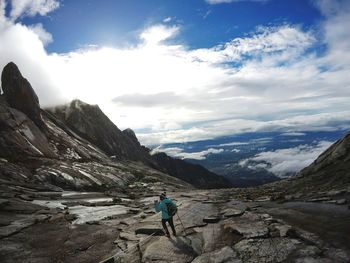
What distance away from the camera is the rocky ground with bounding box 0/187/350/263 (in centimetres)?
2136

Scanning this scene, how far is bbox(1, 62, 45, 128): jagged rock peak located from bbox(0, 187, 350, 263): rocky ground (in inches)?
3632

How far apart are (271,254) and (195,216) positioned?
537 inches

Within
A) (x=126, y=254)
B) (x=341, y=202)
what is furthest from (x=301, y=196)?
(x=126, y=254)

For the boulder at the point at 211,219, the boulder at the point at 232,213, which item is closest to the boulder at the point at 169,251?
the boulder at the point at 211,219

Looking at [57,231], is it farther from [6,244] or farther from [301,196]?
[301,196]

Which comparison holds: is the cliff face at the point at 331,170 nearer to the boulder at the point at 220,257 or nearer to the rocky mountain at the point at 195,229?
the rocky mountain at the point at 195,229

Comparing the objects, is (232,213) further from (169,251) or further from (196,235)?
(169,251)

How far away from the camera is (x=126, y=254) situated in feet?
78.4

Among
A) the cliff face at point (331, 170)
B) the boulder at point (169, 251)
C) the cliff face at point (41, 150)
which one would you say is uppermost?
the cliff face at point (41, 150)

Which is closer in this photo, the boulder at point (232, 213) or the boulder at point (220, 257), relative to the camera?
the boulder at point (220, 257)

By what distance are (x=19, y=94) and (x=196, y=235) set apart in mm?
120427

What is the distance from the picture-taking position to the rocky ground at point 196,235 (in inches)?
841

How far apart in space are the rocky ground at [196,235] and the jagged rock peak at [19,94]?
92.3 metres

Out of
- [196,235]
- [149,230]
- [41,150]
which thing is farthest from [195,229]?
[41,150]
